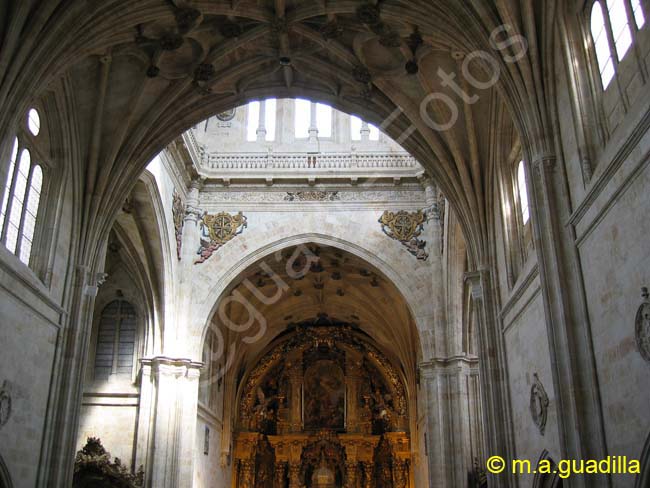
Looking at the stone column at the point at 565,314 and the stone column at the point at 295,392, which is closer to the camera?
the stone column at the point at 565,314

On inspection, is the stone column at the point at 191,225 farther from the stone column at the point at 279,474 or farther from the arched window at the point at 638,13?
the arched window at the point at 638,13

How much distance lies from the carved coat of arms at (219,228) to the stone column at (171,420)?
3.84 m

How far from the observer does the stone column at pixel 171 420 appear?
20.9m

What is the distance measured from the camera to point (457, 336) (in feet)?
70.4

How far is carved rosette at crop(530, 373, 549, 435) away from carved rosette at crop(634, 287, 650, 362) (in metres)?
→ 3.59

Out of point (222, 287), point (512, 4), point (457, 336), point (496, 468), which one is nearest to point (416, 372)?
point (457, 336)

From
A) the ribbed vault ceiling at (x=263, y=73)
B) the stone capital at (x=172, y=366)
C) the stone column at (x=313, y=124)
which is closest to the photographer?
the ribbed vault ceiling at (x=263, y=73)

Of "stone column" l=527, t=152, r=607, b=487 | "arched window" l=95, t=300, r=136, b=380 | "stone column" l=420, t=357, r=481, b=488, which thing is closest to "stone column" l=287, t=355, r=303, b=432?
"arched window" l=95, t=300, r=136, b=380

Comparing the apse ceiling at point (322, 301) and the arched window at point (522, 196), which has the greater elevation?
the apse ceiling at point (322, 301)

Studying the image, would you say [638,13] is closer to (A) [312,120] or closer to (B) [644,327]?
(B) [644,327]

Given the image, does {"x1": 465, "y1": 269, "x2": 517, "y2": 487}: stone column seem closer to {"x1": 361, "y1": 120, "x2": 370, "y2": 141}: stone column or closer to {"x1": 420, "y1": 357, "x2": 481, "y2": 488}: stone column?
{"x1": 420, "y1": 357, "x2": 481, "y2": 488}: stone column

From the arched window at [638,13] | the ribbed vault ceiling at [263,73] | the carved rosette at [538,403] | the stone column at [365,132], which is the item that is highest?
the stone column at [365,132]

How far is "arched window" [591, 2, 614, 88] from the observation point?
930 cm

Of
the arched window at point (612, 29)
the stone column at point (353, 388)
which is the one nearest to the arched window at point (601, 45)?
the arched window at point (612, 29)
